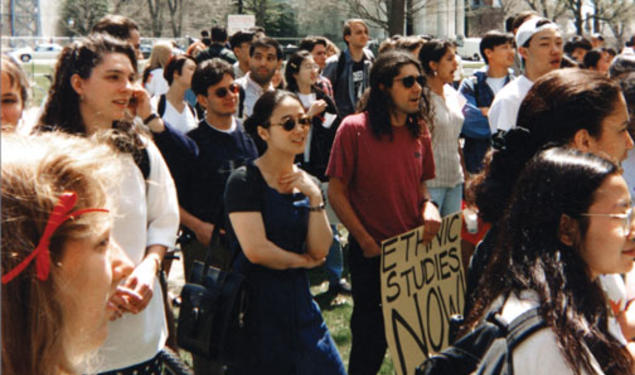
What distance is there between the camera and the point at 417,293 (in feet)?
14.6

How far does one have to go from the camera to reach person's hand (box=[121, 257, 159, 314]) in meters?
2.97

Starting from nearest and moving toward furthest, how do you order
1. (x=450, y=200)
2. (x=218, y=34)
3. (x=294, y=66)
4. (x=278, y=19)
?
(x=450, y=200) → (x=294, y=66) → (x=218, y=34) → (x=278, y=19)

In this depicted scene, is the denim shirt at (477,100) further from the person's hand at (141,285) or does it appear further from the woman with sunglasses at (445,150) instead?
the person's hand at (141,285)

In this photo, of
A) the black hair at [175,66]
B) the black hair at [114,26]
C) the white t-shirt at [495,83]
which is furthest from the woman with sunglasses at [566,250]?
the white t-shirt at [495,83]

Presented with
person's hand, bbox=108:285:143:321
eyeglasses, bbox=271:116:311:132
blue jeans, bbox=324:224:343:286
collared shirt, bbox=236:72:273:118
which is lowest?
blue jeans, bbox=324:224:343:286

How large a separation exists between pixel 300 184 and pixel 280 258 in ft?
1.21

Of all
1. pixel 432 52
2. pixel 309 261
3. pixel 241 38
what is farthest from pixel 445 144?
pixel 241 38

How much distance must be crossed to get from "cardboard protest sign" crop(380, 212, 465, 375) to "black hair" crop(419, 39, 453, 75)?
1.94 metres

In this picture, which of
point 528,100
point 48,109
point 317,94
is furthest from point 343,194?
point 317,94

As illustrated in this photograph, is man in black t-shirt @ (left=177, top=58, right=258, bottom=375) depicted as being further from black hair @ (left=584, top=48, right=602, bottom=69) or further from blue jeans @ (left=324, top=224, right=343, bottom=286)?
black hair @ (left=584, top=48, right=602, bottom=69)

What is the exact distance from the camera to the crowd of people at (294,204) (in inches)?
57.2

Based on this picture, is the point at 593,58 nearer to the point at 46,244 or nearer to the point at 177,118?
the point at 177,118

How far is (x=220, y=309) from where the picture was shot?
3.70 metres

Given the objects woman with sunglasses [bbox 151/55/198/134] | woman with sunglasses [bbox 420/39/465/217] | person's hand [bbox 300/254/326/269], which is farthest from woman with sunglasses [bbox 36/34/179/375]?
woman with sunglasses [bbox 151/55/198/134]
